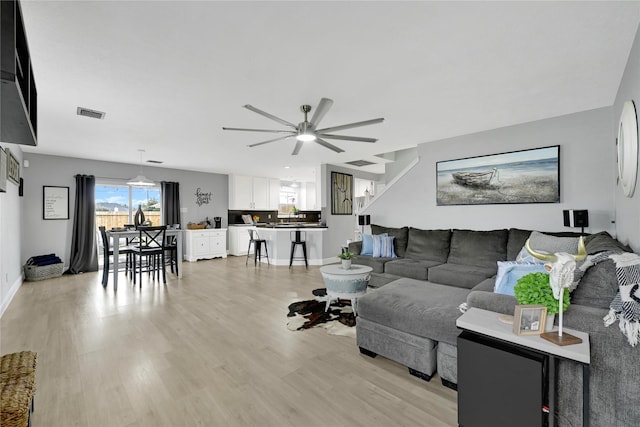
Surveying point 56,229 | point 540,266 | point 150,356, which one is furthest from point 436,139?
point 56,229

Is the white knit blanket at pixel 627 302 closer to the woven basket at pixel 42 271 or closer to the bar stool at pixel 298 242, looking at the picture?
the bar stool at pixel 298 242

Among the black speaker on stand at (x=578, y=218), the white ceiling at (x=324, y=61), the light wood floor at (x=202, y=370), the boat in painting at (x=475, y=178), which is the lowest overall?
the light wood floor at (x=202, y=370)

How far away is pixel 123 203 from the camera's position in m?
6.95

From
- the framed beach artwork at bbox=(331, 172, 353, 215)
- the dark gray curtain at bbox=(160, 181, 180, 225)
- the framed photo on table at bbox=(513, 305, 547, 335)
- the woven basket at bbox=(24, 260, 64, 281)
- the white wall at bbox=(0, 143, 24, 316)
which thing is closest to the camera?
the framed photo on table at bbox=(513, 305, 547, 335)

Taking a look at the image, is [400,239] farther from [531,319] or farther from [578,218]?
[531,319]

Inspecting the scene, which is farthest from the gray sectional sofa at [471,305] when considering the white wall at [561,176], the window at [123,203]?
the window at [123,203]

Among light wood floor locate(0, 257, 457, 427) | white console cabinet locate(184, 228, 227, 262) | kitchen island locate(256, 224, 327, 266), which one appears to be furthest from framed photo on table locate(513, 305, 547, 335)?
white console cabinet locate(184, 228, 227, 262)

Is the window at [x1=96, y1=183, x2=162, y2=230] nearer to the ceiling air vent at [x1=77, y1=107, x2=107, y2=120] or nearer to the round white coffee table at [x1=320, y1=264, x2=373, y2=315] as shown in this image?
the ceiling air vent at [x1=77, y1=107, x2=107, y2=120]

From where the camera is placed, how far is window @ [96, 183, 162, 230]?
21.7 ft

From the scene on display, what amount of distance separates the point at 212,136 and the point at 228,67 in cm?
223

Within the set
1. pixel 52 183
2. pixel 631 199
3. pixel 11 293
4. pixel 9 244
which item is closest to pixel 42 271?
pixel 11 293

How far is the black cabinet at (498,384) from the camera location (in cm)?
127

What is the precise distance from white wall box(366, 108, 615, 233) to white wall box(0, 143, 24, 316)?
588cm

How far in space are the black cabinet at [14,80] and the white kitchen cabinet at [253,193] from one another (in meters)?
6.80
